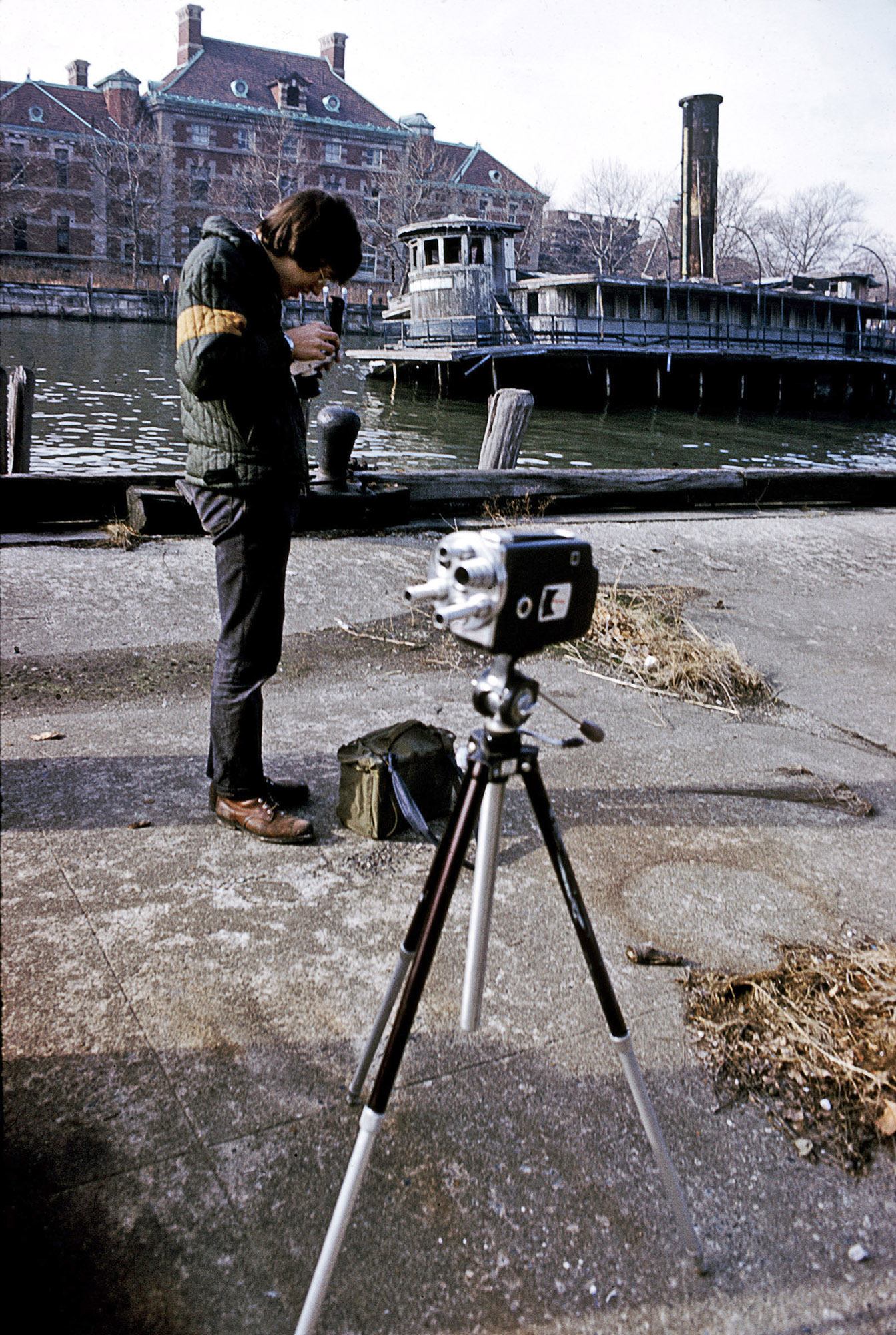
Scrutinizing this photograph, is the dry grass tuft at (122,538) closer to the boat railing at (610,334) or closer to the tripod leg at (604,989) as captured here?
the tripod leg at (604,989)

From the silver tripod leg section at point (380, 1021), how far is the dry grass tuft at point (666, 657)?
3.27 metres

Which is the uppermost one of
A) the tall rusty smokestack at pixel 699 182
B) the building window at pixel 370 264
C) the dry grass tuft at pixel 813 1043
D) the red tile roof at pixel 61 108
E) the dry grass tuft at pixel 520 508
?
the red tile roof at pixel 61 108

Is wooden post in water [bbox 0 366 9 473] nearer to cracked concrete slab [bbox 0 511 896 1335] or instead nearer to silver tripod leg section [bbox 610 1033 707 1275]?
cracked concrete slab [bbox 0 511 896 1335]

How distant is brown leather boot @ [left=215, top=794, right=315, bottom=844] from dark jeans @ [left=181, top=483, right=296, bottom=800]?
39mm

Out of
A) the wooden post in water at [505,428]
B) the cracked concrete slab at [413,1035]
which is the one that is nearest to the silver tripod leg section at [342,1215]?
the cracked concrete slab at [413,1035]

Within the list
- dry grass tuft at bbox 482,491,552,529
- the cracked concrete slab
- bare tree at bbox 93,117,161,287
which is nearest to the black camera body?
the cracked concrete slab

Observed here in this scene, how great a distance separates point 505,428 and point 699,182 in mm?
36088

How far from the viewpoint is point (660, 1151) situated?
6.09ft

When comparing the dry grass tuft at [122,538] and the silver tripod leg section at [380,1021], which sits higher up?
the dry grass tuft at [122,538]

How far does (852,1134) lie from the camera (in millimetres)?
2225

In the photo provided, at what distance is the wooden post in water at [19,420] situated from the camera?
8.42 metres

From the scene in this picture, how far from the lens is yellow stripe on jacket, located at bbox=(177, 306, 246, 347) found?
2.95 meters

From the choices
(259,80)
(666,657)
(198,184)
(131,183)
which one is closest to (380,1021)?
(666,657)

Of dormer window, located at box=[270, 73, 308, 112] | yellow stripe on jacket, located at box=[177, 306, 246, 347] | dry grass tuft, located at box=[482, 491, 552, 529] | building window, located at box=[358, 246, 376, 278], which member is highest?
dormer window, located at box=[270, 73, 308, 112]
